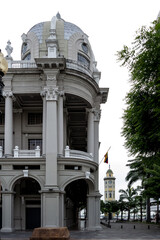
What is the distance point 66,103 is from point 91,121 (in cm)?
378

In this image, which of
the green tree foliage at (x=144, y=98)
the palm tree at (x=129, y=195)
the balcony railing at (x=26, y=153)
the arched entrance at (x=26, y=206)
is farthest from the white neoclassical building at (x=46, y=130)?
the palm tree at (x=129, y=195)

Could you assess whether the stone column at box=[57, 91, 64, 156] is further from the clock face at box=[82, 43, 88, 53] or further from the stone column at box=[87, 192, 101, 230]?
the clock face at box=[82, 43, 88, 53]

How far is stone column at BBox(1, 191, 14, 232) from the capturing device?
122ft

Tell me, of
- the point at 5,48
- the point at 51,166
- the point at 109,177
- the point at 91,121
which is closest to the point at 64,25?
the point at 5,48

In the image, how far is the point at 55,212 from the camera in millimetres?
36719

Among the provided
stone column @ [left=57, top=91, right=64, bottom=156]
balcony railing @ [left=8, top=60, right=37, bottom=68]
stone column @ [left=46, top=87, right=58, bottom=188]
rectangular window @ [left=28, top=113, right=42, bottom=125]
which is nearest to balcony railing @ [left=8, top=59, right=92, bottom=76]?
balcony railing @ [left=8, top=60, right=37, bottom=68]

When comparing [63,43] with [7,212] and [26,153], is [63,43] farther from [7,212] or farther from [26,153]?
[7,212]

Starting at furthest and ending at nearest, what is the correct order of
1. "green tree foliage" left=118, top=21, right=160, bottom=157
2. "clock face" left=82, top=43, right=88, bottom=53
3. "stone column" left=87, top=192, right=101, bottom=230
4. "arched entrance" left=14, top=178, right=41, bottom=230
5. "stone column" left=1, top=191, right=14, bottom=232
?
"clock face" left=82, top=43, right=88, bottom=53 < "stone column" left=87, top=192, right=101, bottom=230 < "arched entrance" left=14, top=178, right=41, bottom=230 < "stone column" left=1, top=191, right=14, bottom=232 < "green tree foliage" left=118, top=21, right=160, bottom=157

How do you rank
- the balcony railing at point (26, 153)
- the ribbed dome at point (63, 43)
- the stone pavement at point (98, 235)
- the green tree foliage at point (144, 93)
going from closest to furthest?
the green tree foliage at point (144, 93) → the stone pavement at point (98, 235) → the balcony railing at point (26, 153) → the ribbed dome at point (63, 43)

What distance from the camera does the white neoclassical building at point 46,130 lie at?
37.9 metres

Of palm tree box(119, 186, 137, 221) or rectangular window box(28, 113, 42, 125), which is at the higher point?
rectangular window box(28, 113, 42, 125)

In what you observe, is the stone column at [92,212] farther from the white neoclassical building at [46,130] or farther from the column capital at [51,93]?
the column capital at [51,93]

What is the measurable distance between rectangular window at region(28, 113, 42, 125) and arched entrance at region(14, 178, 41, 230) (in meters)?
7.10

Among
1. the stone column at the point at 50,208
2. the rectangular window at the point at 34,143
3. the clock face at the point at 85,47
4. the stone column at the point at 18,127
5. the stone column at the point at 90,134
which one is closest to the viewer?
the stone column at the point at 50,208
